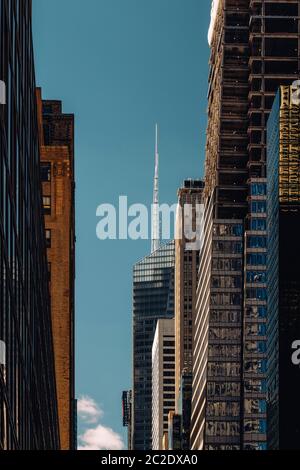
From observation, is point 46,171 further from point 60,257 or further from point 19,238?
point 19,238

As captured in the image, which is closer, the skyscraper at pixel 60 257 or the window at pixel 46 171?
the window at pixel 46 171

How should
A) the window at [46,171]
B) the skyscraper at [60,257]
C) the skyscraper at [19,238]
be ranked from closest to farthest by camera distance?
the skyscraper at [19,238] → the window at [46,171] → the skyscraper at [60,257]

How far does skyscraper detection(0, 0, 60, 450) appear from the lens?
49.5 meters

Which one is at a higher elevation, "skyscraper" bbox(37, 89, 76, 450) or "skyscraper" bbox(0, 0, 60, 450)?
"skyscraper" bbox(37, 89, 76, 450)

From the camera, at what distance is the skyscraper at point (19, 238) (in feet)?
163

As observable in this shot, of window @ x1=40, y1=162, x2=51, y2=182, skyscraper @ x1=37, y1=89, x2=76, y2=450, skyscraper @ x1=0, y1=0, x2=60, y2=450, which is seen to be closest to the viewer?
skyscraper @ x1=0, y1=0, x2=60, y2=450

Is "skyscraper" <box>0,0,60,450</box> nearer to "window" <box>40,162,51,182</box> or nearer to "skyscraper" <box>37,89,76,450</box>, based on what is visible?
"window" <box>40,162,51,182</box>

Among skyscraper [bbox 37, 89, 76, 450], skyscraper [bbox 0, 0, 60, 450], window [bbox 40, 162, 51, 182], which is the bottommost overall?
skyscraper [bbox 0, 0, 60, 450]

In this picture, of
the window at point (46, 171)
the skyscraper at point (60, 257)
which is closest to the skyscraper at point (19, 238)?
the window at point (46, 171)

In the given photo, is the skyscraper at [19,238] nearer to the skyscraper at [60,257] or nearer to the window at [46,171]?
the window at [46,171]

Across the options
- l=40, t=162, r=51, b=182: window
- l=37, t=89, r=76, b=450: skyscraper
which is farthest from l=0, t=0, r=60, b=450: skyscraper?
l=37, t=89, r=76, b=450: skyscraper
